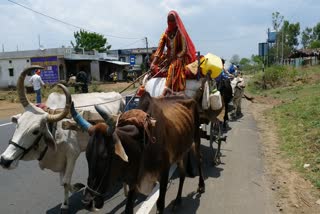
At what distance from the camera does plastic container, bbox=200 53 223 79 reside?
712cm

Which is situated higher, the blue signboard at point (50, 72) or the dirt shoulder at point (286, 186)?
the blue signboard at point (50, 72)

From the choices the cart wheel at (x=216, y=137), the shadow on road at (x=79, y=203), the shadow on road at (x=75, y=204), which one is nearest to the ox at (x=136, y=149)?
the shadow on road at (x=79, y=203)

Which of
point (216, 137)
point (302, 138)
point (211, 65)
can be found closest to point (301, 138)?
point (302, 138)

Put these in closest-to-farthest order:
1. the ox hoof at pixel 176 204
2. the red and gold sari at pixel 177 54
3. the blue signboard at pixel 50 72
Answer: the ox hoof at pixel 176 204 → the red and gold sari at pixel 177 54 → the blue signboard at pixel 50 72

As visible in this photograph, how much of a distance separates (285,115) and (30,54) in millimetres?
33730

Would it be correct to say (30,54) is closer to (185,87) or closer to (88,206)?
(185,87)

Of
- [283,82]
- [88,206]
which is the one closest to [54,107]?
[88,206]

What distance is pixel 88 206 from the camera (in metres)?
3.55

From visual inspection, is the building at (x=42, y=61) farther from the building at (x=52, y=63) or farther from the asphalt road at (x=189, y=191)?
the asphalt road at (x=189, y=191)

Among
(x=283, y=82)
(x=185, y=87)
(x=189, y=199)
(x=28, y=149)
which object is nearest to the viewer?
(x=28, y=149)

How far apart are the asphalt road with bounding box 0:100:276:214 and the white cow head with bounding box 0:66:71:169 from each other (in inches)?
55.4

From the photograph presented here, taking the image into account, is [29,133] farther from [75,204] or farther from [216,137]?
[216,137]

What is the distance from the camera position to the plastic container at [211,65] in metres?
7.12

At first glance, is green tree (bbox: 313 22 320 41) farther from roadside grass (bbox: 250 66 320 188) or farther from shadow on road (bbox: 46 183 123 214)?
shadow on road (bbox: 46 183 123 214)
